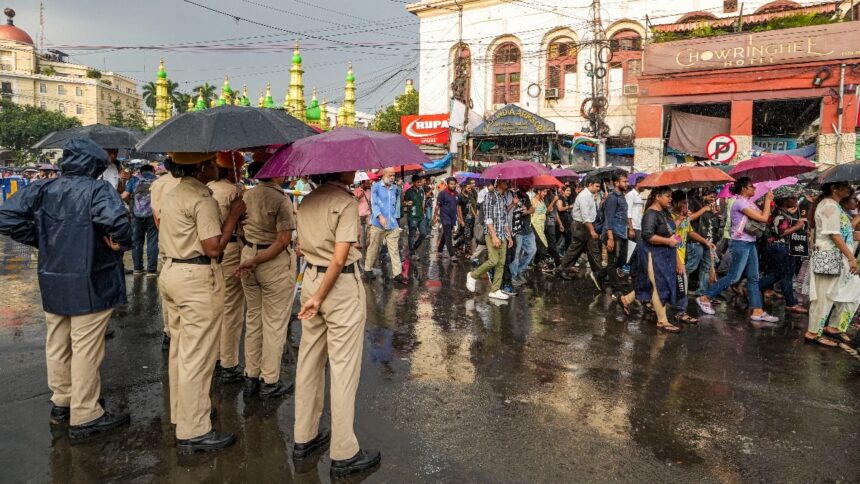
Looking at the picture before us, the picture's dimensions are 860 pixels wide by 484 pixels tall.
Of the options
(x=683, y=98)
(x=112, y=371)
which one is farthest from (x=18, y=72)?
(x=112, y=371)

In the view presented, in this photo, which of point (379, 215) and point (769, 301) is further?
point (379, 215)

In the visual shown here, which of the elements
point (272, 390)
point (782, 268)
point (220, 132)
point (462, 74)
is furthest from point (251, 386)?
point (462, 74)

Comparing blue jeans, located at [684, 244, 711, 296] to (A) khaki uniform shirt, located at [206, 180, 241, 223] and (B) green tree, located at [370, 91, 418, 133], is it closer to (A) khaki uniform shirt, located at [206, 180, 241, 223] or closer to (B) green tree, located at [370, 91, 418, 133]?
(A) khaki uniform shirt, located at [206, 180, 241, 223]

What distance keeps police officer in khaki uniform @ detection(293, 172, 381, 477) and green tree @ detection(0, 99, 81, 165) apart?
55.8 meters

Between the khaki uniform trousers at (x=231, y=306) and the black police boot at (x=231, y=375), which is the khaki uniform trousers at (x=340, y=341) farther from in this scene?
the black police boot at (x=231, y=375)

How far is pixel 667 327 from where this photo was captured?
642 cm

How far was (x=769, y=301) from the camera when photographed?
8.31m

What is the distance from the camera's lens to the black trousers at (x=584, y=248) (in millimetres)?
9141

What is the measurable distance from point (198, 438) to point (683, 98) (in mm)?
21206

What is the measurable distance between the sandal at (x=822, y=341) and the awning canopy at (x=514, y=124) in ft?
56.3

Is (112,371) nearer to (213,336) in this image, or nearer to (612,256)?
(213,336)

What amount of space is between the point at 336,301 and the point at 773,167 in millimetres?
7177

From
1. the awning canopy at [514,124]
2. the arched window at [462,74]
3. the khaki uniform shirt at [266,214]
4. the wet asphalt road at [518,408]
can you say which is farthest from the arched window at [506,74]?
the khaki uniform shirt at [266,214]

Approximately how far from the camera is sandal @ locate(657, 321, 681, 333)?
637 centimetres
